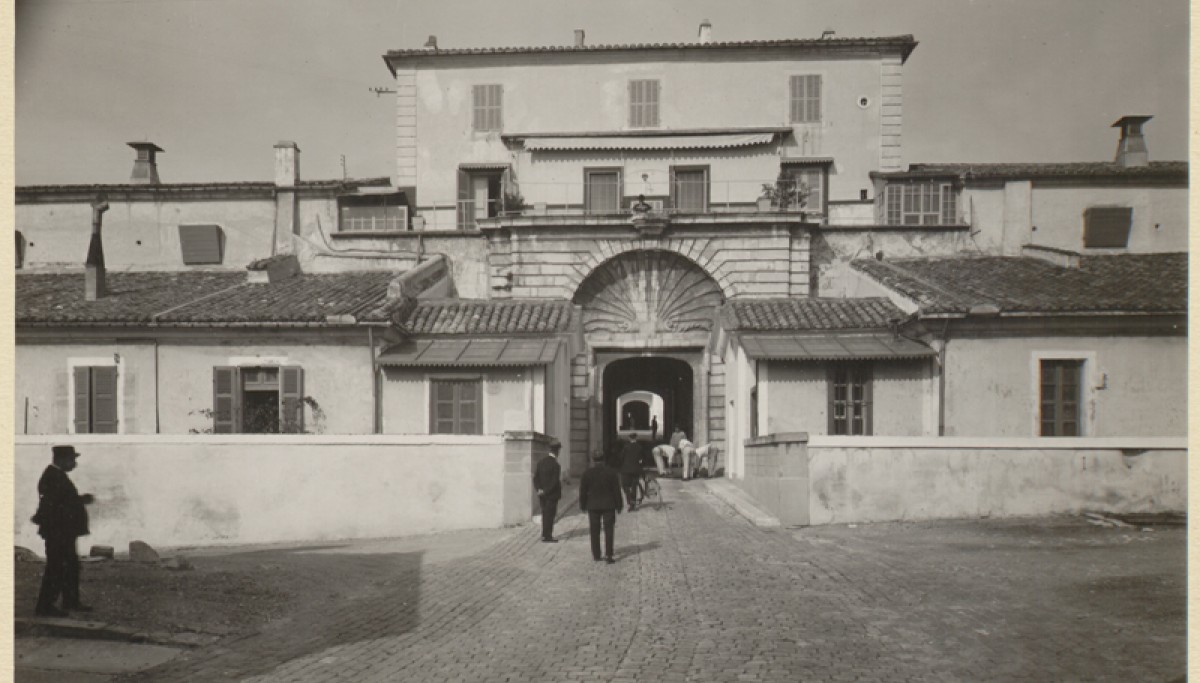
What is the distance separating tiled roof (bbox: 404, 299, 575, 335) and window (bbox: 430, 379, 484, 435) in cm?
145

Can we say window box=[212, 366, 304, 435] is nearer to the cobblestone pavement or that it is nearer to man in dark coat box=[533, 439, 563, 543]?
man in dark coat box=[533, 439, 563, 543]

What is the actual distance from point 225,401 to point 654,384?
20.0 metres

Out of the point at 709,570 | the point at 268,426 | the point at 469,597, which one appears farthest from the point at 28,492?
the point at 709,570

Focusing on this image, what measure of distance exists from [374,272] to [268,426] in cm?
750

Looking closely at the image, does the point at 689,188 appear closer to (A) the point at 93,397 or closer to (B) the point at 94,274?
(B) the point at 94,274

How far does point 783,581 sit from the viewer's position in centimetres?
1057

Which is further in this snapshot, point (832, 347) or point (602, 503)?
point (832, 347)

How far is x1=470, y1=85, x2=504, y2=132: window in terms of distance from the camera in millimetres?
31266

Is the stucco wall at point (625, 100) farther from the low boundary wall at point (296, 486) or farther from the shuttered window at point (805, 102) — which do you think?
the low boundary wall at point (296, 486)

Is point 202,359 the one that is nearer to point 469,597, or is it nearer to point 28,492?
point 28,492

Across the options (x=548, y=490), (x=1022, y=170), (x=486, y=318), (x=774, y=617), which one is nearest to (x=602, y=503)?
(x=548, y=490)

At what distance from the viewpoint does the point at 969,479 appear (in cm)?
1434

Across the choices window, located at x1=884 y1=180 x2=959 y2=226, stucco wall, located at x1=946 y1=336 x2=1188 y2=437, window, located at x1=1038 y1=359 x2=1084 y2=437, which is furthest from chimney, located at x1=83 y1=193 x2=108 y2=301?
window, located at x1=884 y1=180 x2=959 y2=226

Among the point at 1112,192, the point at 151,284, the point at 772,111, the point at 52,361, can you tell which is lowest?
the point at 52,361
